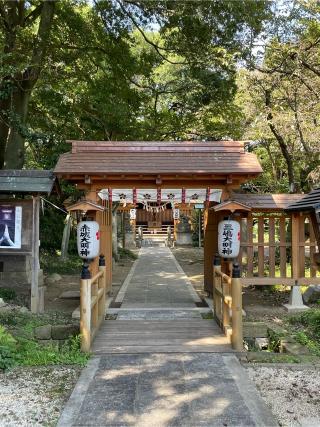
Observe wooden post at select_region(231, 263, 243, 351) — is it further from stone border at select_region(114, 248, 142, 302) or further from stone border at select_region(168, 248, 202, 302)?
stone border at select_region(114, 248, 142, 302)

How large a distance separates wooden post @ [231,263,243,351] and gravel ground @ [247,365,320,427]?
761 millimetres

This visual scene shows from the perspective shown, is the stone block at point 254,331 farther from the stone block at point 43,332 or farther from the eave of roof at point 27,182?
the eave of roof at point 27,182

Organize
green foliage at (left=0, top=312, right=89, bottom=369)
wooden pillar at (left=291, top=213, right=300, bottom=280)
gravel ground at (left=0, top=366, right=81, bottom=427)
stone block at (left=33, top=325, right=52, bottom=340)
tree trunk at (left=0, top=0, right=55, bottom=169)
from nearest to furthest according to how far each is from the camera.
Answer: gravel ground at (left=0, top=366, right=81, bottom=427) < green foliage at (left=0, top=312, right=89, bottom=369) < stone block at (left=33, top=325, right=52, bottom=340) < wooden pillar at (left=291, top=213, right=300, bottom=280) < tree trunk at (left=0, top=0, right=55, bottom=169)

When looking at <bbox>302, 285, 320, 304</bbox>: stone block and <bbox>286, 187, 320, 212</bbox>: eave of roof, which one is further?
<bbox>302, 285, 320, 304</bbox>: stone block

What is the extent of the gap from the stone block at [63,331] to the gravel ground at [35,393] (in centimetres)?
201

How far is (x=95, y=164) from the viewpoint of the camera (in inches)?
388

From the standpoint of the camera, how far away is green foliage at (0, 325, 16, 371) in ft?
20.1

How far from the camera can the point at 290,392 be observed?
209 inches

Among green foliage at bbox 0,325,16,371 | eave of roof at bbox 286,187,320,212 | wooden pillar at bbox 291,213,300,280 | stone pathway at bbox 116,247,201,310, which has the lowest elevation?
stone pathway at bbox 116,247,201,310

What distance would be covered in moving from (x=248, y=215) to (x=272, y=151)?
41.1 feet

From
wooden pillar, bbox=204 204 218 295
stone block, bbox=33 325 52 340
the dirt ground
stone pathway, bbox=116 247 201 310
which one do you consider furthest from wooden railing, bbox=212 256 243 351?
stone block, bbox=33 325 52 340

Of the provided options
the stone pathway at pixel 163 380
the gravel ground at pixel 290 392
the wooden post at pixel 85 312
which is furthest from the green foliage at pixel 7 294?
the gravel ground at pixel 290 392

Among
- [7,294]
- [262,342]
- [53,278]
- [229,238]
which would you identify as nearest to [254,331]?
[262,342]

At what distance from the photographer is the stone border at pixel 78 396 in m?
4.55
